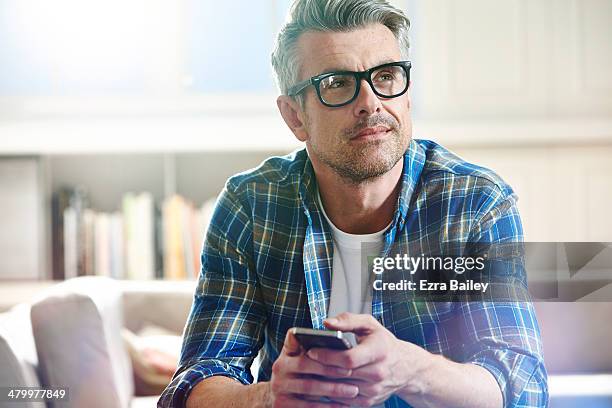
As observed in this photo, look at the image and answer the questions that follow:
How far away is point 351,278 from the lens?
90cm

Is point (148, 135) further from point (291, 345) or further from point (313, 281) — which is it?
point (291, 345)

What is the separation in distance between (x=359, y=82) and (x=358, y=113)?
34 mm

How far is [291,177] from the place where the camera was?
37.9 inches

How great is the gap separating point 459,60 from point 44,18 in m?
0.97

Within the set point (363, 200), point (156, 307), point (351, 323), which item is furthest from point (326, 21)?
point (156, 307)

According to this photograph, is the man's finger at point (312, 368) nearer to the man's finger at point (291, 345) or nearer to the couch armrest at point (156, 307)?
the man's finger at point (291, 345)

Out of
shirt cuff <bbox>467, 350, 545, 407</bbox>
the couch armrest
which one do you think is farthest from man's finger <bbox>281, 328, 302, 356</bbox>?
the couch armrest

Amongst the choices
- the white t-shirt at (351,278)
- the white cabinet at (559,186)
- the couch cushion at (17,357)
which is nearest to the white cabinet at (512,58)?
the white cabinet at (559,186)

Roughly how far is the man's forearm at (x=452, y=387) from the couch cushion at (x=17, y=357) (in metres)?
0.53

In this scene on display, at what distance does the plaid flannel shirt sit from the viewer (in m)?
0.85

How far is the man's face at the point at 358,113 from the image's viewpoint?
0.85 meters

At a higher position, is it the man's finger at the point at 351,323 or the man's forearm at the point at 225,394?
the man's finger at the point at 351,323

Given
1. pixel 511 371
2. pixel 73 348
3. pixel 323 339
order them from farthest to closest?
1. pixel 73 348
2. pixel 511 371
3. pixel 323 339

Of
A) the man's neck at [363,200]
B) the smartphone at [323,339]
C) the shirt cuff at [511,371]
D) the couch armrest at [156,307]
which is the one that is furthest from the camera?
the couch armrest at [156,307]
